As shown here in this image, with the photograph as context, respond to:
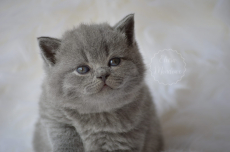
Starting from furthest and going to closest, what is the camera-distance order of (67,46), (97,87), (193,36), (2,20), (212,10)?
(193,36)
(212,10)
(2,20)
(67,46)
(97,87)

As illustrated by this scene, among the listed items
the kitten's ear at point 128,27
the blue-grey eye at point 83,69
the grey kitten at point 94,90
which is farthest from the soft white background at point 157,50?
the blue-grey eye at point 83,69

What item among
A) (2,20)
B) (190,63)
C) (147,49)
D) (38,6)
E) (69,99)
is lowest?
(69,99)

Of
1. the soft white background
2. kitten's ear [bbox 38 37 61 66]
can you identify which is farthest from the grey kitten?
the soft white background

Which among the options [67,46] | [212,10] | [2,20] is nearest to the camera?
[67,46]

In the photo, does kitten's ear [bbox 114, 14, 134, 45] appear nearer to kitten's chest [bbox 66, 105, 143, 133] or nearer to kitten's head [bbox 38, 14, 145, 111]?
kitten's head [bbox 38, 14, 145, 111]

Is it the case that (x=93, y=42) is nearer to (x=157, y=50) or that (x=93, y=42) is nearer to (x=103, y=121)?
(x=103, y=121)

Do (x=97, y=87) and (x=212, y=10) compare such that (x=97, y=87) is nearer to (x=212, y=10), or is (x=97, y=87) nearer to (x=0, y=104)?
(x=0, y=104)

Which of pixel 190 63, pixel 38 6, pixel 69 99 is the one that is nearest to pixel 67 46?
pixel 69 99
